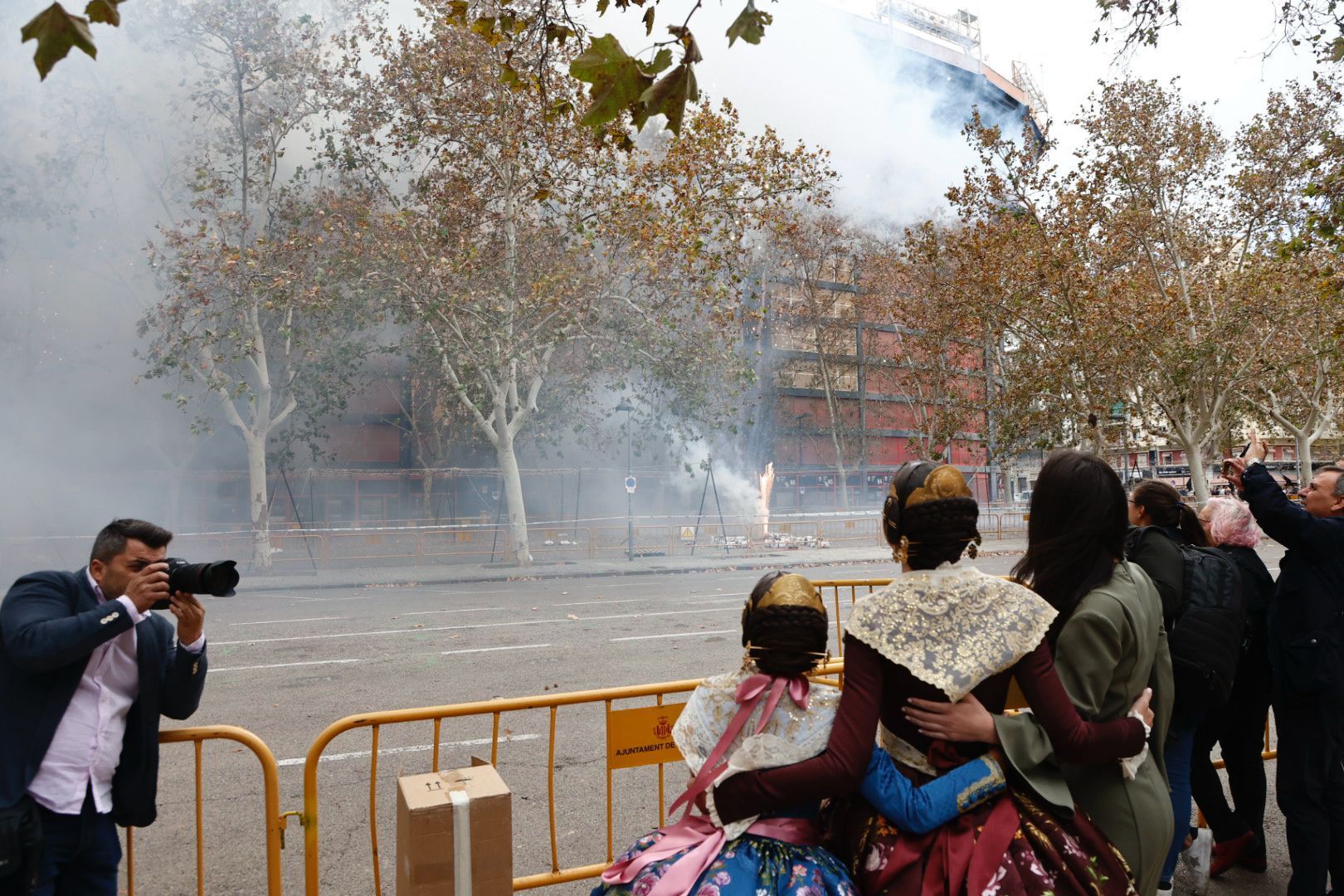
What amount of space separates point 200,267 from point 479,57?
737 centimetres

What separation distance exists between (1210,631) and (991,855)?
2.06m

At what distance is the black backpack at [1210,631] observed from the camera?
3227 millimetres

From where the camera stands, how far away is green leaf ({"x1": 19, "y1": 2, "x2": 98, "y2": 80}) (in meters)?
2.20

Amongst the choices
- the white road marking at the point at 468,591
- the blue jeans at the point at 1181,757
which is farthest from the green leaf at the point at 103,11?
the white road marking at the point at 468,591

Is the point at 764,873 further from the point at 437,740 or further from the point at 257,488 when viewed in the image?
the point at 257,488

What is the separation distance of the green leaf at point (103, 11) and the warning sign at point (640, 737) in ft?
8.69

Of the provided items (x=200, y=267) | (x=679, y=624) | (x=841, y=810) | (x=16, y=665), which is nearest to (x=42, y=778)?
(x=16, y=665)

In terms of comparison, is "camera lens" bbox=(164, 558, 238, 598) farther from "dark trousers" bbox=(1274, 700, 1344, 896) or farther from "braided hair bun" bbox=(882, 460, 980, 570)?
"dark trousers" bbox=(1274, 700, 1344, 896)

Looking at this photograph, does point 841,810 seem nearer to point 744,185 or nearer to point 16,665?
point 16,665

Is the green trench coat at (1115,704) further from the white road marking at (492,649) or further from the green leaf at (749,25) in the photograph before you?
the white road marking at (492,649)

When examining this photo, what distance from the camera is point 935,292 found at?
20.6 m

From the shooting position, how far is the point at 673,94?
288cm

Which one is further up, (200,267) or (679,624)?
(200,267)

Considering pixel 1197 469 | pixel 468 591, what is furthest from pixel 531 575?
pixel 1197 469
